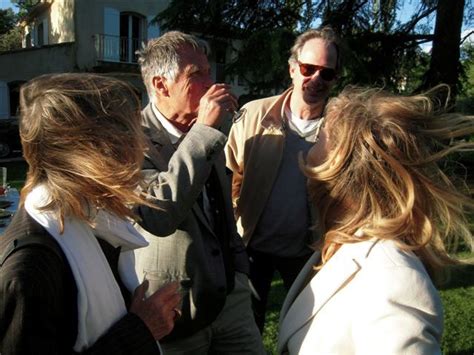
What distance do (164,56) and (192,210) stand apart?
676mm

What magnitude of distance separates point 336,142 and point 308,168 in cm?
14

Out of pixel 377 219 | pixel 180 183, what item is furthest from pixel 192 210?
pixel 377 219

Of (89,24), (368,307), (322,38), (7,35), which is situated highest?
(7,35)

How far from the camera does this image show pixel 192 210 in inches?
74.4

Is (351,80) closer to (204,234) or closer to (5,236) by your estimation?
(204,234)

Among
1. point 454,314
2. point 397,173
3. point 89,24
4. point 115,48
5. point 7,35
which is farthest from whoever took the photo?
point 7,35

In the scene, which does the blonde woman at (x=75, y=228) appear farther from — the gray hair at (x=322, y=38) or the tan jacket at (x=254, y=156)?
the gray hair at (x=322, y=38)

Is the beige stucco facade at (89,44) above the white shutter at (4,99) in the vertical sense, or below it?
above

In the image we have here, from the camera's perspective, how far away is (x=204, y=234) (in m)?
1.91

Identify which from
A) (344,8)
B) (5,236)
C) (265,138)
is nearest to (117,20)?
(344,8)

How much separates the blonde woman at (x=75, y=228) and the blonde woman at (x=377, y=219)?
0.47 meters

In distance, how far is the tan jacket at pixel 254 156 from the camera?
8.59 ft

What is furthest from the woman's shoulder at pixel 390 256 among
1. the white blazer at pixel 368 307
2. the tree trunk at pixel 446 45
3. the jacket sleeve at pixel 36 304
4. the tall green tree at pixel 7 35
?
Answer: the tall green tree at pixel 7 35

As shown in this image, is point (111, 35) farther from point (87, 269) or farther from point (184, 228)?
point (87, 269)
